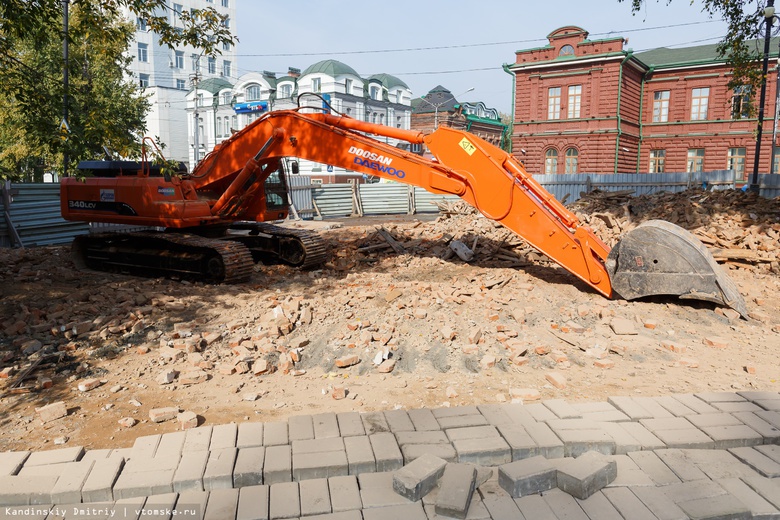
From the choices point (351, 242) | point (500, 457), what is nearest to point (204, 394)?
point (500, 457)

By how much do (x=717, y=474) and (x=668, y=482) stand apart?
0.39 m

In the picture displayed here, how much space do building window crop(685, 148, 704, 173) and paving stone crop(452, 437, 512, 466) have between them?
3598 cm

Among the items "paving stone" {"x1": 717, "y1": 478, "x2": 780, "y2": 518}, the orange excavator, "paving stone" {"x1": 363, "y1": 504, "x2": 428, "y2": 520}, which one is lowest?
"paving stone" {"x1": 363, "y1": 504, "x2": 428, "y2": 520}

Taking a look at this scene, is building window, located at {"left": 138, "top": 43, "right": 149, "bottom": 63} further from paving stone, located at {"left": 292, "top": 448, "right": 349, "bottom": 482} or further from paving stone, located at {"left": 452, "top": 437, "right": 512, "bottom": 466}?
paving stone, located at {"left": 452, "top": 437, "right": 512, "bottom": 466}

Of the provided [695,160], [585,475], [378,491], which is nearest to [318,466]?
[378,491]

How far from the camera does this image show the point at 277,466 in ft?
11.6

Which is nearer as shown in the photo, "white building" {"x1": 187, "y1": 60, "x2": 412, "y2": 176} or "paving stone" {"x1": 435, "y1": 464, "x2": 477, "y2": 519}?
"paving stone" {"x1": 435, "y1": 464, "x2": 477, "y2": 519}

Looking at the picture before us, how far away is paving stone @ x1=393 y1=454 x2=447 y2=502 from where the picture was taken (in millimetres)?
3299

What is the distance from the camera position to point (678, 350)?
5801 millimetres

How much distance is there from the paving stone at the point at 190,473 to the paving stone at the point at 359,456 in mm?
906

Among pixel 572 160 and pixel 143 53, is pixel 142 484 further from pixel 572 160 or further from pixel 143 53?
pixel 143 53

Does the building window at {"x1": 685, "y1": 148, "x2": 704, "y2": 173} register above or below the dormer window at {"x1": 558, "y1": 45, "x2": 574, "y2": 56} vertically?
below

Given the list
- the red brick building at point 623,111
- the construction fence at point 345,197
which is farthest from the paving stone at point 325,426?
the red brick building at point 623,111

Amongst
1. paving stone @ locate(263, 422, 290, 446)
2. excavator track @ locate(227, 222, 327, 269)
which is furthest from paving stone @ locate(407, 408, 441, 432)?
excavator track @ locate(227, 222, 327, 269)
